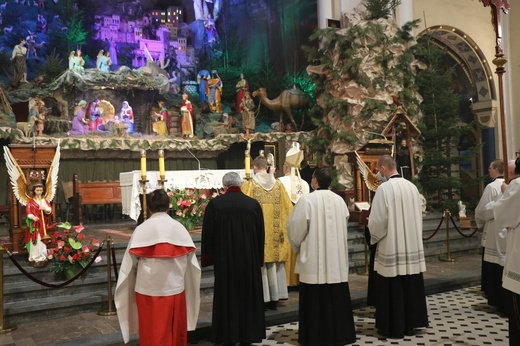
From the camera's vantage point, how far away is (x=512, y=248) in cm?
429

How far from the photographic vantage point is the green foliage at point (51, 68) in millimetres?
13984

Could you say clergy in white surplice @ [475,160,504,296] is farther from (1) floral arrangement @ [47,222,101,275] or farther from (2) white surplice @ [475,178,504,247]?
(1) floral arrangement @ [47,222,101,275]

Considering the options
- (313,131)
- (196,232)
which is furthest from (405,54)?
(196,232)

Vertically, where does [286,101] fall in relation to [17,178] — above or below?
above

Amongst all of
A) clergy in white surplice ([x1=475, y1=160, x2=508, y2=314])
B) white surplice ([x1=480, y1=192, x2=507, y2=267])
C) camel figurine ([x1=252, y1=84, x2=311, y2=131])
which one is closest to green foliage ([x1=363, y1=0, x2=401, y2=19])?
camel figurine ([x1=252, y1=84, x2=311, y2=131])

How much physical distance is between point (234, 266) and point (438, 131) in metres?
9.82

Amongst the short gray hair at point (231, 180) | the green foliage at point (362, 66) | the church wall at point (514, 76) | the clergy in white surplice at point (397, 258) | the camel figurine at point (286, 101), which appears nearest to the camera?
the short gray hair at point (231, 180)

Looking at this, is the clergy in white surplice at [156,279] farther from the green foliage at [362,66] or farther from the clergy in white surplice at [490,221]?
the green foliage at [362,66]

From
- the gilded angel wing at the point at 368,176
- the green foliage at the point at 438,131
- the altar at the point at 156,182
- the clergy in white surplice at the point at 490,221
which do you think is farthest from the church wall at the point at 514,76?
the clergy in white surplice at the point at 490,221

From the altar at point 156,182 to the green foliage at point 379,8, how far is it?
6.67 m

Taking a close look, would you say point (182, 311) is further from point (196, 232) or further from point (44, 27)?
point (44, 27)

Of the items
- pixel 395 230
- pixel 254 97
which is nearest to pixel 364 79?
pixel 254 97

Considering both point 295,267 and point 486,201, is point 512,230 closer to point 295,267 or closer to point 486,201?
point 295,267

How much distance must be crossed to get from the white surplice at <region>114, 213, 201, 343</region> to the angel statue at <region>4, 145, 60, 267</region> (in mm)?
2874
